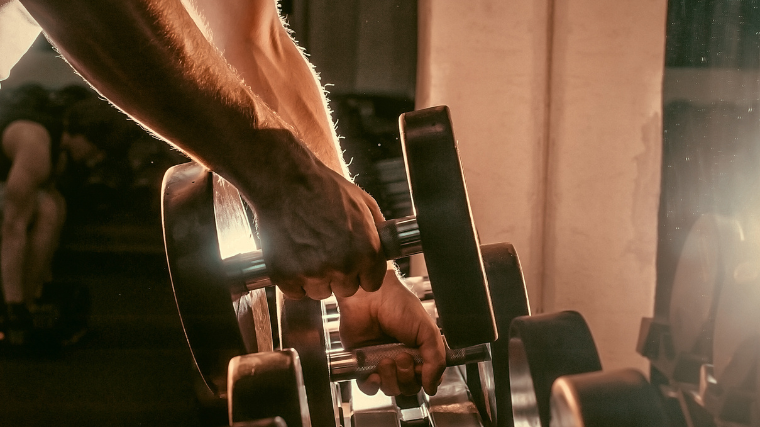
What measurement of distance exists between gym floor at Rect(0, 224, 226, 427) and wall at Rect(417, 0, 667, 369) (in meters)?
1.13

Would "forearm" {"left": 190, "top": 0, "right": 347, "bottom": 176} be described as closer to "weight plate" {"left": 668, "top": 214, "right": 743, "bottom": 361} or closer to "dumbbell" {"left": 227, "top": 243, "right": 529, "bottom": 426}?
"dumbbell" {"left": 227, "top": 243, "right": 529, "bottom": 426}

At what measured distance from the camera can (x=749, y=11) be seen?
125 cm

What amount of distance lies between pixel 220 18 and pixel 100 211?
1.07 metres

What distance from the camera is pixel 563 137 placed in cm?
165

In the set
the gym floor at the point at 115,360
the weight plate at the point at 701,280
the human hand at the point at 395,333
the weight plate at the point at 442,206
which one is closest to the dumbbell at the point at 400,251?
the weight plate at the point at 442,206

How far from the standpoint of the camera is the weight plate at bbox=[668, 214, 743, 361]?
1.24m

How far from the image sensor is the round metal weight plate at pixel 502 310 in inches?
35.3

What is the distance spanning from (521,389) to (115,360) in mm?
1658

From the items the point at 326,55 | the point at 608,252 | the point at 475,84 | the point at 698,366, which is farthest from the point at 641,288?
the point at 326,55

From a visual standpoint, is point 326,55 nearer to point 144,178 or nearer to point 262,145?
point 144,178

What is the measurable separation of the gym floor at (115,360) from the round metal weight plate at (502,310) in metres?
1.23

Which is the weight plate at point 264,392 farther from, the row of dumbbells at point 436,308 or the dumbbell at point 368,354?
the dumbbell at point 368,354

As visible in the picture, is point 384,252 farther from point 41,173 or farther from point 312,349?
point 41,173

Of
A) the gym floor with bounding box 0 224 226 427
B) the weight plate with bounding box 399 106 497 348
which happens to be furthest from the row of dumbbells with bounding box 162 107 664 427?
the gym floor with bounding box 0 224 226 427
